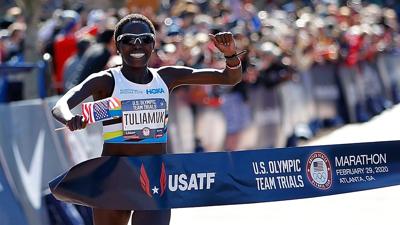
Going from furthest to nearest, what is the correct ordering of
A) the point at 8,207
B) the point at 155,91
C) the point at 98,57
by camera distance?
the point at 98,57
the point at 8,207
the point at 155,91

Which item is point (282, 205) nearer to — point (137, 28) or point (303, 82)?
point (137, 28)

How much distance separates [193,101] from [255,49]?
205 centimetres

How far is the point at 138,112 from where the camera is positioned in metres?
5.99

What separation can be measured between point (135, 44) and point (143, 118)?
1.47ft

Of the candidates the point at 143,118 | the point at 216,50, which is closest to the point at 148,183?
the point at 143,118

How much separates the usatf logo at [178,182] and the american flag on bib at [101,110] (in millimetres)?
364

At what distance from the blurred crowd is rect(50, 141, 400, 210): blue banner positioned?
14.8 feet

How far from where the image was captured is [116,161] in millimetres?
5852

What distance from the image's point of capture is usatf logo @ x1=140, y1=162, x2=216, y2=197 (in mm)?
5867

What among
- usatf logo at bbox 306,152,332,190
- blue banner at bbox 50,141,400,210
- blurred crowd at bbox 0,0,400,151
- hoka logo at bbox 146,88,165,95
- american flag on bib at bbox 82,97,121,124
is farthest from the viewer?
blurred crowd at bbox 0,0,400,151

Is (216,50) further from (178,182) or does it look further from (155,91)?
(178,182)

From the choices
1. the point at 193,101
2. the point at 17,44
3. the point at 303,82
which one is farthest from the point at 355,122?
the point at 17,44

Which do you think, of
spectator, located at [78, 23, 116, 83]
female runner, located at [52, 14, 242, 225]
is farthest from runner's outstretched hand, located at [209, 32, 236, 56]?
spectator, located at [78, 23, 116, 83]

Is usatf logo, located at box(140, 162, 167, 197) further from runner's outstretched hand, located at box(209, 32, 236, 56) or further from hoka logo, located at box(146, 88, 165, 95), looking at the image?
runner's outstretched hand, located at box(209, 32, 236, 56)
